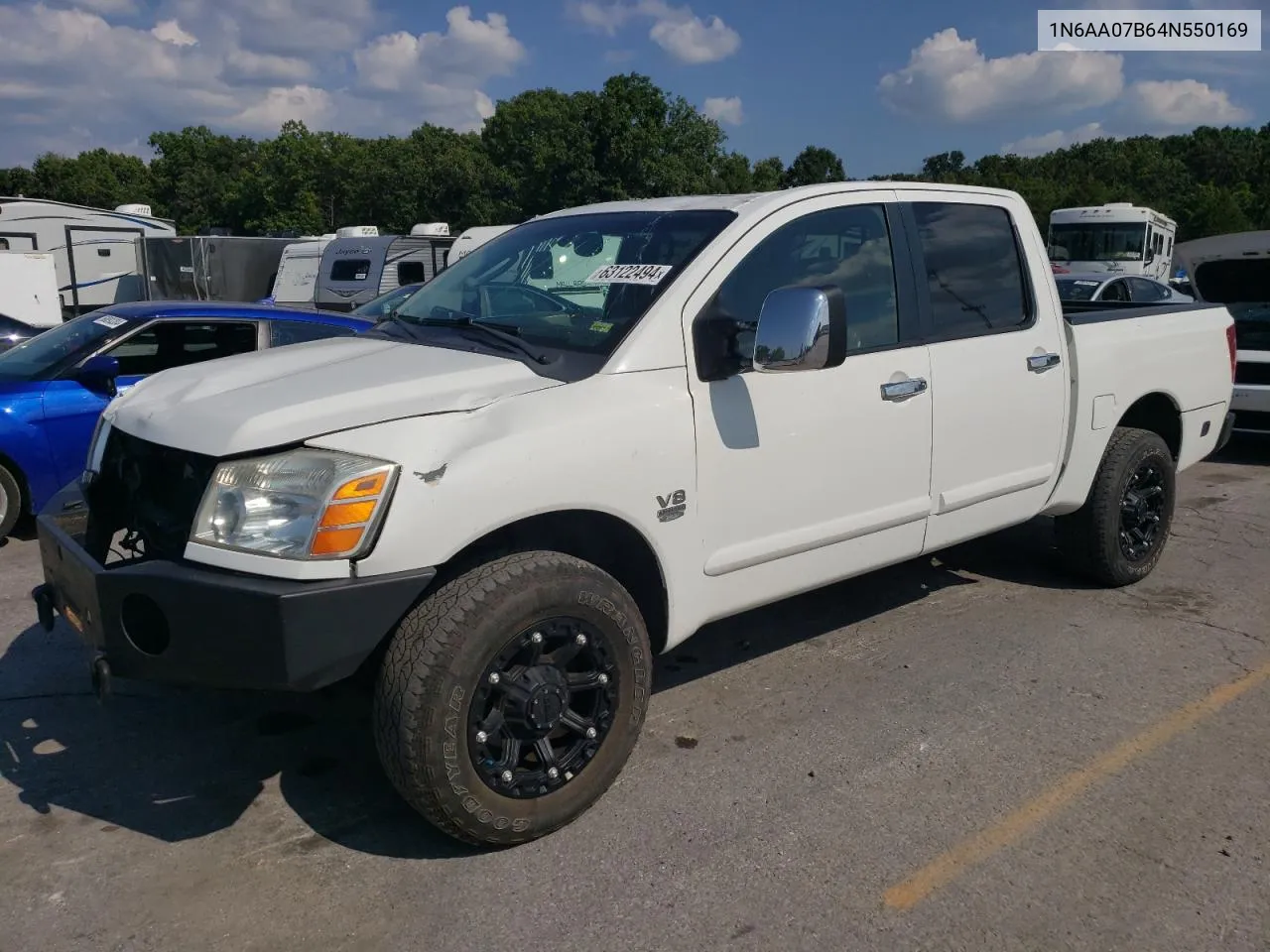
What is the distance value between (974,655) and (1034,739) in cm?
79

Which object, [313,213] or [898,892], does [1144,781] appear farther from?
[313,213]

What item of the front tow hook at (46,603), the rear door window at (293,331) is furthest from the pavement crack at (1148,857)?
the rear door window at (293,331)

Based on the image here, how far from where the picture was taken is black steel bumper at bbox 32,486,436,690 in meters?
2.55

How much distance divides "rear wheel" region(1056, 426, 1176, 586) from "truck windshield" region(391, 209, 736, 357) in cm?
262

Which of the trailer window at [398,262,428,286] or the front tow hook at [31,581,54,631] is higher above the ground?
the trailer window at [398,262,428,286]

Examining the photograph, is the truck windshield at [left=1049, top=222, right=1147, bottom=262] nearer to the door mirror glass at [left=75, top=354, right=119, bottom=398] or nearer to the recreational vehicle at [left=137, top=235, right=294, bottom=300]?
the recreational vehicle at [left=137, top=235, right=294, bottom=300]

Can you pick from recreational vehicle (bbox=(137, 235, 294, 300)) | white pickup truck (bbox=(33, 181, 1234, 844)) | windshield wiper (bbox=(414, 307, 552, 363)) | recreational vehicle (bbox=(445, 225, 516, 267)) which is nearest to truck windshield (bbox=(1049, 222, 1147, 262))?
recreational vehicle (bbox=(445, 225, 516, 267))

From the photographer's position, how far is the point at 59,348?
6.38 metres

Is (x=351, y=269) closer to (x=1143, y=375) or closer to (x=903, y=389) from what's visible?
(x=1143, y=375)

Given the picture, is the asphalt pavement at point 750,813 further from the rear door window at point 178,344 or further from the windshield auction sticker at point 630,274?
the rear door window at point 178,344

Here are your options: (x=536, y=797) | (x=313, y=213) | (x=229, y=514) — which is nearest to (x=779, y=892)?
(x=536, y=797)

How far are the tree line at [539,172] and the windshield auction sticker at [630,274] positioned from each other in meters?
26.1

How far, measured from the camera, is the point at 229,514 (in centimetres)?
270

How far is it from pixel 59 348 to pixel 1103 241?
23200mm
